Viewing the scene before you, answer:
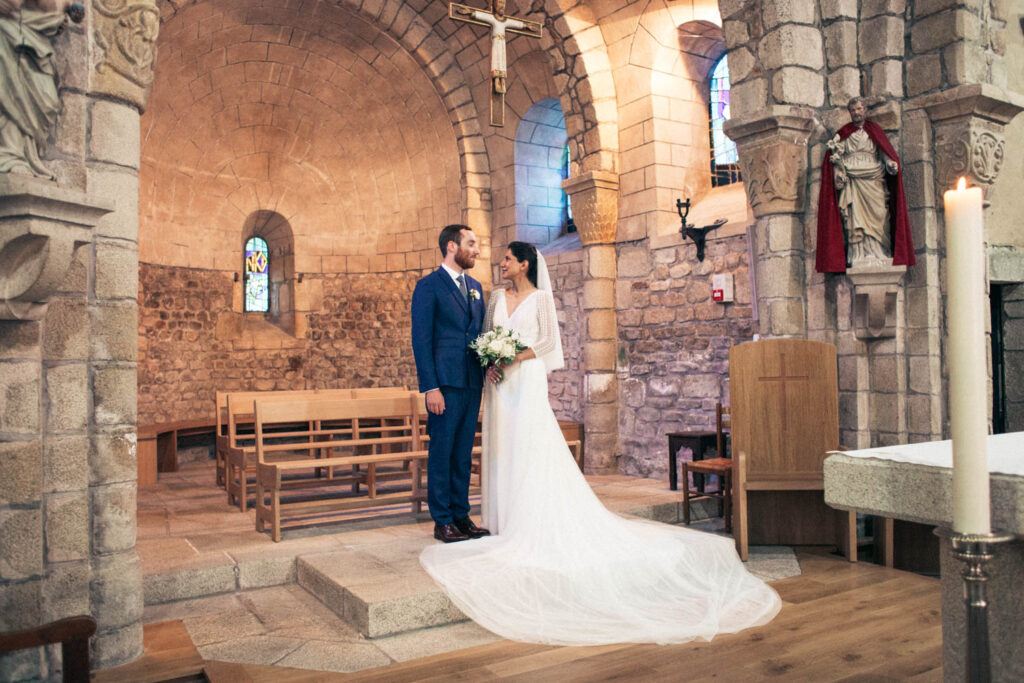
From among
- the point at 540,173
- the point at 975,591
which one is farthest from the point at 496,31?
the point at 975,591

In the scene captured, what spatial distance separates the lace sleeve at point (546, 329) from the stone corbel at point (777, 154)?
2305 millimetres

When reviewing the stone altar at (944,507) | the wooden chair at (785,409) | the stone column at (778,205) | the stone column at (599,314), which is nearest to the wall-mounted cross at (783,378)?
the wooden chair at (785,409)

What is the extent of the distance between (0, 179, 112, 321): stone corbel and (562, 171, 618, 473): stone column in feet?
19.6

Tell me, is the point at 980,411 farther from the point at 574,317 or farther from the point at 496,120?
the point at 574,317

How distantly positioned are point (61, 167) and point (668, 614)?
302 centimetres

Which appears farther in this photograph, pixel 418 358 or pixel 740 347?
pixel 740 347

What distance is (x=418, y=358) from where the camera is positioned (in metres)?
4.34

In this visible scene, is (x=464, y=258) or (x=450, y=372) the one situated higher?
(x=464, y=258)

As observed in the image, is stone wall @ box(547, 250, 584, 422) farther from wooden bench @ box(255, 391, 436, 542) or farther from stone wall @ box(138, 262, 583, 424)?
wooden bench @ box(255, 391, 436, 542)

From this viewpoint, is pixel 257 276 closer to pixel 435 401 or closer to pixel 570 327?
pixel 570 327

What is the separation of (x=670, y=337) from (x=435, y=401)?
3.98 m

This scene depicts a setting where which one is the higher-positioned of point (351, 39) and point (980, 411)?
point (351, 39)

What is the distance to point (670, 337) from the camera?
773 centimetres

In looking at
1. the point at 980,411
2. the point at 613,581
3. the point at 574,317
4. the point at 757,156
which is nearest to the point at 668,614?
the point at 613,581
